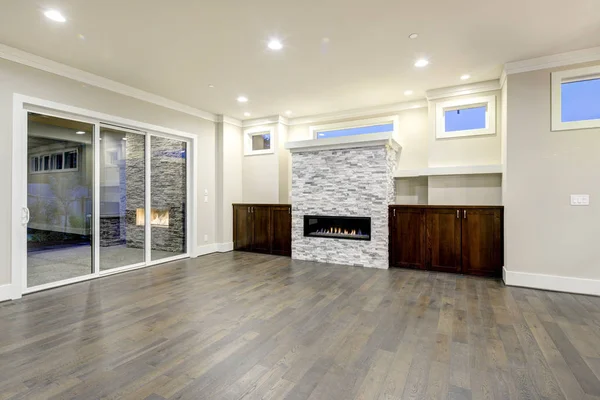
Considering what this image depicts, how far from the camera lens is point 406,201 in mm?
5969

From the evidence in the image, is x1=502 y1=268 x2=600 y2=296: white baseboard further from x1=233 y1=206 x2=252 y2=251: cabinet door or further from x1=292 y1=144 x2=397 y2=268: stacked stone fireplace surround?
x1=233 y1=206 x2=252 y2=251: cabinet door

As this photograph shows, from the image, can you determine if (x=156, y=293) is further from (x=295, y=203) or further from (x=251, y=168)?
(x=251, y=168)

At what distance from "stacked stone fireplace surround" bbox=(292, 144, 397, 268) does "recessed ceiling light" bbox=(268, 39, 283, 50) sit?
2.48 m

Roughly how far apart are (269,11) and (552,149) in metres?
4.00

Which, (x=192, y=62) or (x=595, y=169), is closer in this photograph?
(x=595, y=169)

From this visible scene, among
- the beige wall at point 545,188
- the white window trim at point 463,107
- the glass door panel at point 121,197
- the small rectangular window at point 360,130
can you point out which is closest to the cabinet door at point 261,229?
the small rectangular window at point 360,130

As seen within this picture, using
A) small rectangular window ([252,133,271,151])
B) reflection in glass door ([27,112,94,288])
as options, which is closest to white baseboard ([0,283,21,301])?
reflection in glass door ([27,112,94,288])

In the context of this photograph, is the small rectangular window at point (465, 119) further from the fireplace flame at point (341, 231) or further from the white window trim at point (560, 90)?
the fireplace flame at point (341, 231)

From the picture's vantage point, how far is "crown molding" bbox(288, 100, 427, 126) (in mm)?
5922

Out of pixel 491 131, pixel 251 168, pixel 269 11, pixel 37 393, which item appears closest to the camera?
pixel 37 393

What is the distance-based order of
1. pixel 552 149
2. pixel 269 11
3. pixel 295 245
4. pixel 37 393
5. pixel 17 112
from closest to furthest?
pixel 37 393
pixel 269 11
pixel 17 112
pixel 552 149
pixel 295 245

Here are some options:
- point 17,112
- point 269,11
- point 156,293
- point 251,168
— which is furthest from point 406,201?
point 17,112

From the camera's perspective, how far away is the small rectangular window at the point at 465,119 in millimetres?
5219

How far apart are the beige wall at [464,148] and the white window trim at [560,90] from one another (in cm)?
94
